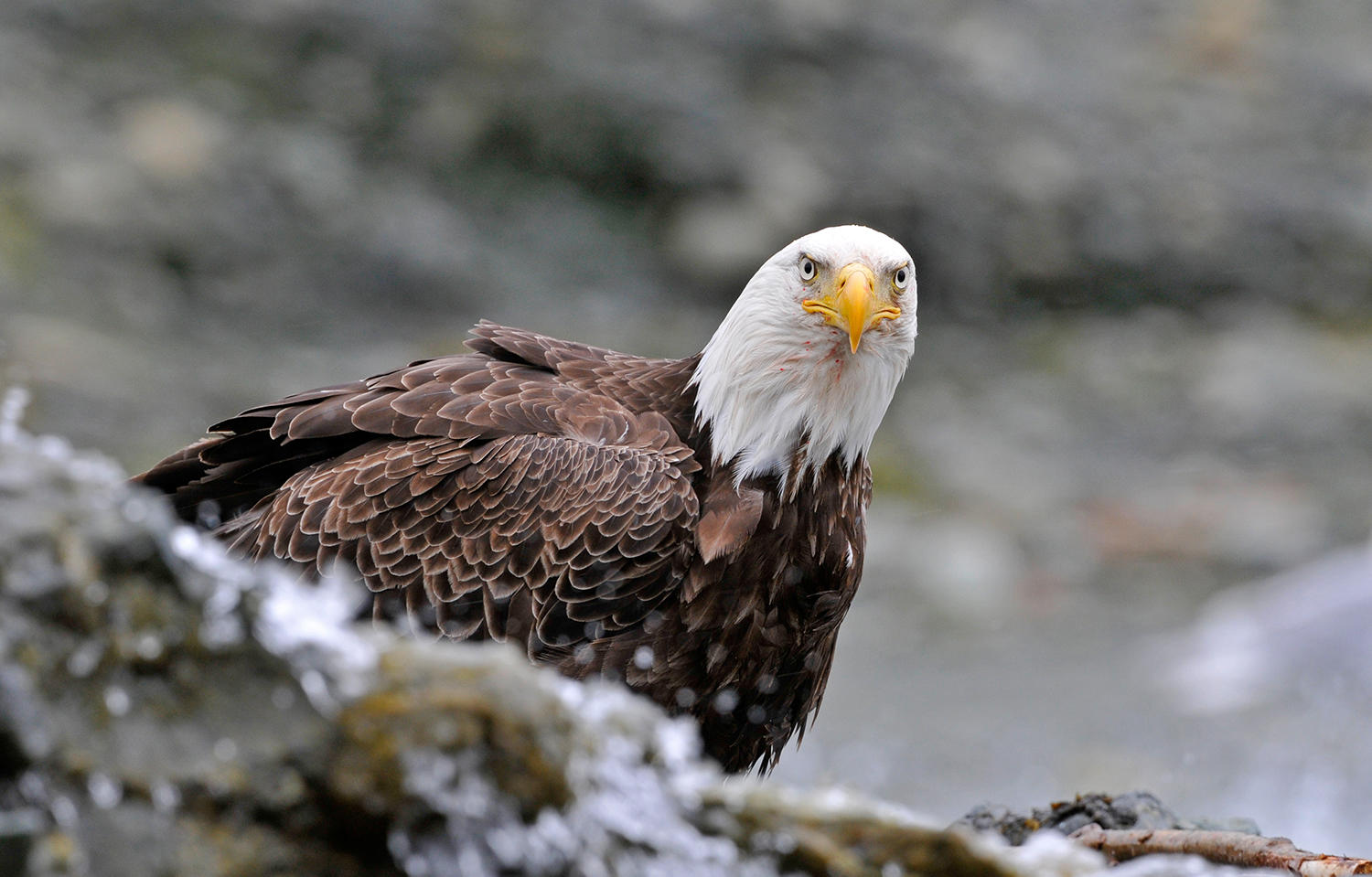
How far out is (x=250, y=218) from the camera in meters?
19.1

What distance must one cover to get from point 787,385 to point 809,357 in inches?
5.0

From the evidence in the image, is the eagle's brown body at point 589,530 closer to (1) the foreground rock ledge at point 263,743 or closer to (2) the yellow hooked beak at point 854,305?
(2) the yellow hooked beak at point 854,305

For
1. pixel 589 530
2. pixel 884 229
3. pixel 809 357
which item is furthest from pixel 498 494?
pixel 884 229

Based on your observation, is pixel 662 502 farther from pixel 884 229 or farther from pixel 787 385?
pixel 884 229

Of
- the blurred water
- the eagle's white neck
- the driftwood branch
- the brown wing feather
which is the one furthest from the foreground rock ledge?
the blurred water

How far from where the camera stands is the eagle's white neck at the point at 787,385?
217 inches

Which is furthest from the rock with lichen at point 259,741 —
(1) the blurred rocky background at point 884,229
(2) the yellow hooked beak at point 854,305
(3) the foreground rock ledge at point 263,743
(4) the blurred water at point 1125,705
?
(1) the blurred rocky background at point 884,229

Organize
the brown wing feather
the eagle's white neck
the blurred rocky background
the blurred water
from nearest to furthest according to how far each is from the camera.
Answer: the brown wing feather → the eagle's white neck → the blurred water → the blurred rocky background

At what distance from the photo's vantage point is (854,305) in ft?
17.0

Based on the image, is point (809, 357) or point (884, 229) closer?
point (809, 357)

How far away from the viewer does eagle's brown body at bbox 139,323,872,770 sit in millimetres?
5418

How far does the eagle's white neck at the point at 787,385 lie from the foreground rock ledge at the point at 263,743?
2.31 meters

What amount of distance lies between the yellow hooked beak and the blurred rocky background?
823 centimetres

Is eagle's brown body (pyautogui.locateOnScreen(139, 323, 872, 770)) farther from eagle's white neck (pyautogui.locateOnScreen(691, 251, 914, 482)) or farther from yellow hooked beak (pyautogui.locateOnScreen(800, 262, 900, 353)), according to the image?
yellow hooked beak (pyautogui.locateOnScreen(800, 262, 900, 353))
